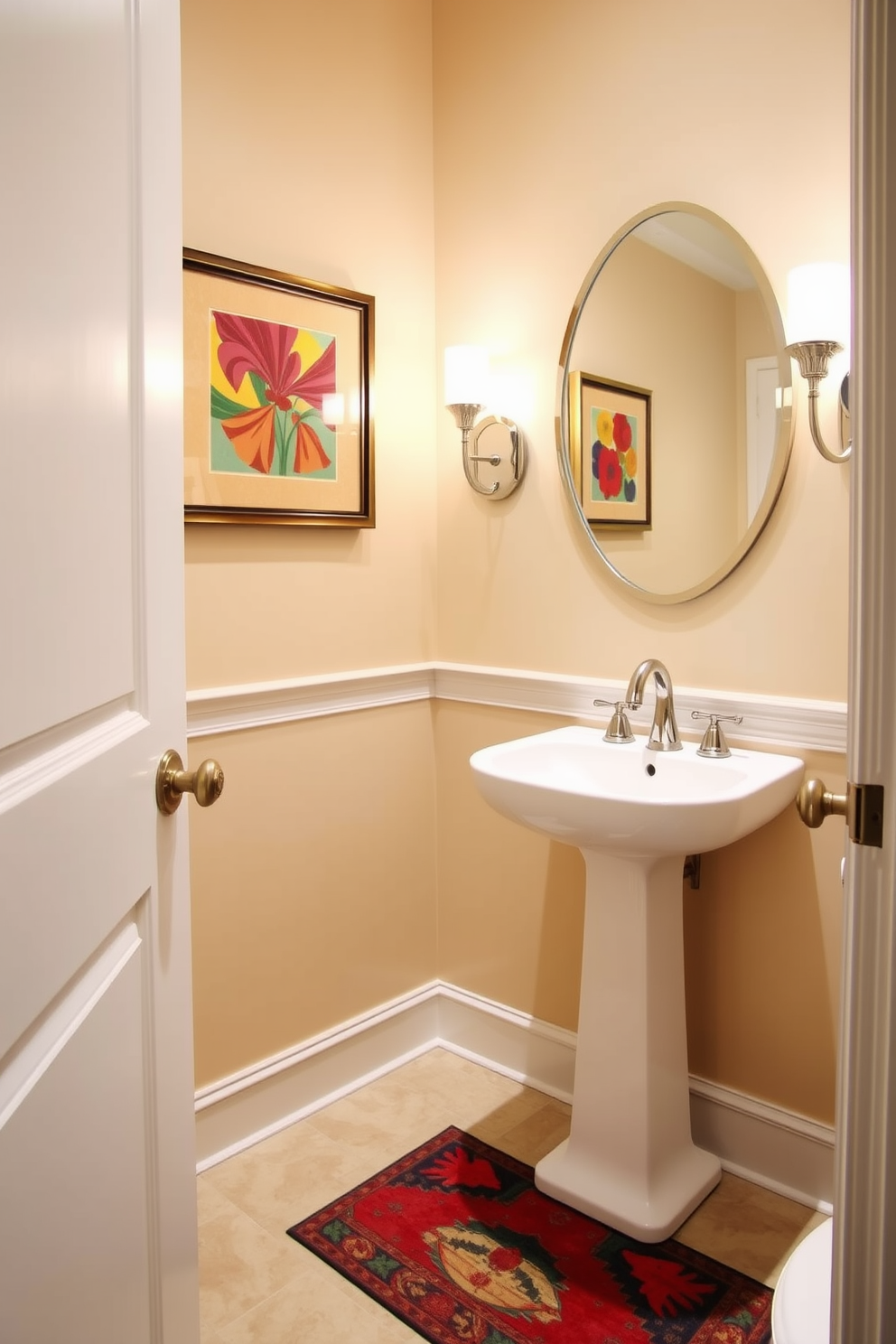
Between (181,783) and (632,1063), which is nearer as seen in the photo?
(181,783)

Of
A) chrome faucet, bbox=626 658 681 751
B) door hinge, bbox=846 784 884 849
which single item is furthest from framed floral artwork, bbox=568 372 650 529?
door hinge, bbox=846 784 884 849

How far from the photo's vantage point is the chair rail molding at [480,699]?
1.92 meters

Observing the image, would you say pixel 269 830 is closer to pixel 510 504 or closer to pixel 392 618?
pixel 392 618

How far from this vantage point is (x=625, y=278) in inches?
85.1

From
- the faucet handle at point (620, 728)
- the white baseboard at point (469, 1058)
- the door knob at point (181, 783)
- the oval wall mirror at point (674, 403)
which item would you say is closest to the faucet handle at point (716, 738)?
the faucet handle at point (620, 728)

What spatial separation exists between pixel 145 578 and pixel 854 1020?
0.78 meters

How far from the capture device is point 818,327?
178cm

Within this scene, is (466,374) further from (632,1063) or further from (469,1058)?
(469,1058)

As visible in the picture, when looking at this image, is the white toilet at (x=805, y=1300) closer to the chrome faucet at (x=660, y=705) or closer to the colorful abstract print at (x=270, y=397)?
the chrome faucet at (x=660, y=705)

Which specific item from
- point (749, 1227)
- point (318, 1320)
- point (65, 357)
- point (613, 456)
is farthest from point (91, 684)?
point (749, 1227)

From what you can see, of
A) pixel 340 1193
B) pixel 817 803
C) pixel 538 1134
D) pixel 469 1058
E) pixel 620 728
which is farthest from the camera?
pixel 469 1058

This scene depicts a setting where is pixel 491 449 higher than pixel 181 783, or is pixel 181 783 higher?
pixel 491 449

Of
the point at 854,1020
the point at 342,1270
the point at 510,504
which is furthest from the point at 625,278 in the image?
the point at 342,1270

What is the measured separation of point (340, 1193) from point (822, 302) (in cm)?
197
